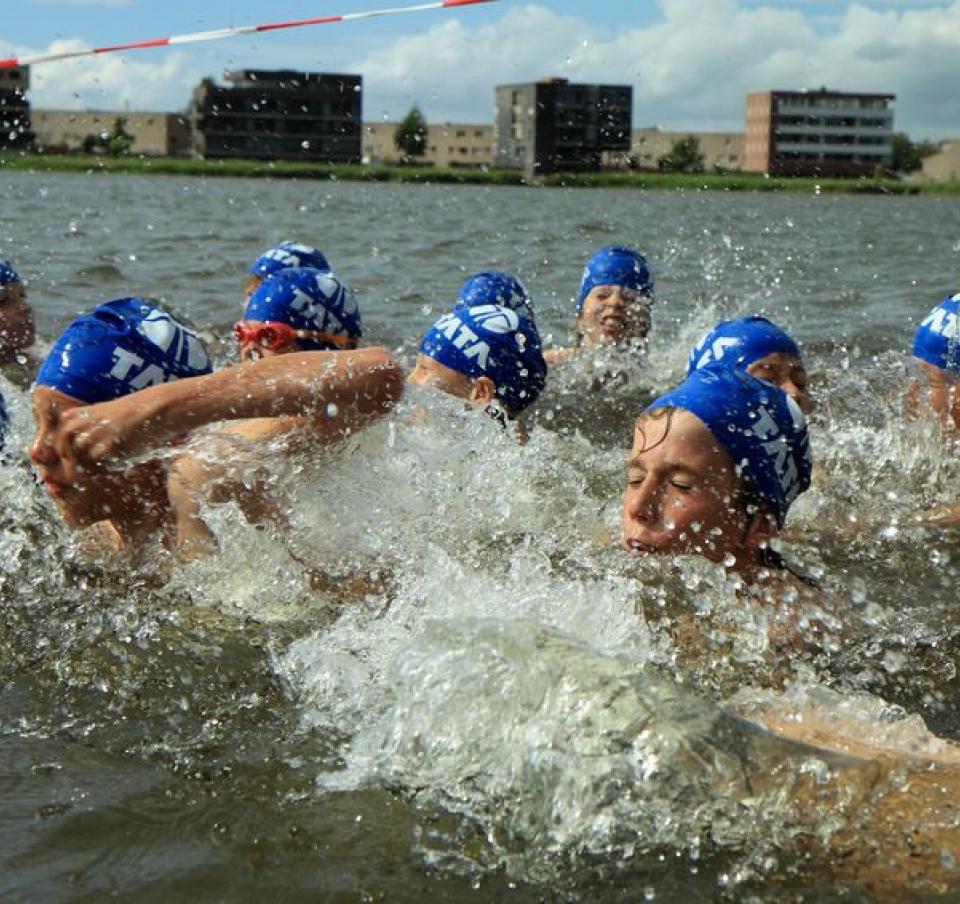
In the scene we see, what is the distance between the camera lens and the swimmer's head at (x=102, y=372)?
4.27 meters

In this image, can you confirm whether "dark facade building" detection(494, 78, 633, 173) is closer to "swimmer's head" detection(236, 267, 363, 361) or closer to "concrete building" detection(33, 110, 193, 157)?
"swimmer's head" detection(236, 267, 363, 361)

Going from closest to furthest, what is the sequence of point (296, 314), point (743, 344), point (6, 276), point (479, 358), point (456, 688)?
point (456, 688) → point (479, 358) → point (296, 314) → point (743, 344) → point (6, 276)

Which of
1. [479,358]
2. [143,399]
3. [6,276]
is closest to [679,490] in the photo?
[143,399]

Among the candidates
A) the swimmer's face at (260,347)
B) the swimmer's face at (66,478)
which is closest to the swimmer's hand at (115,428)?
the swimmer's face at (66,478)

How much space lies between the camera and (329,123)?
30.3m

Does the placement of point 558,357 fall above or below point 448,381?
below

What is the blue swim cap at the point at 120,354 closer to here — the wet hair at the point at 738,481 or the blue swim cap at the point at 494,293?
the wet hair at the point at 738,481

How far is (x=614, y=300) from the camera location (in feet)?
33.6

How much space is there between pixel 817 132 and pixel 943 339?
1221 inches

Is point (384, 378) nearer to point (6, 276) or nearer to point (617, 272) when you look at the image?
point (6, 276)

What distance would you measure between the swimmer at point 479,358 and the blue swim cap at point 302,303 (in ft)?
1.82

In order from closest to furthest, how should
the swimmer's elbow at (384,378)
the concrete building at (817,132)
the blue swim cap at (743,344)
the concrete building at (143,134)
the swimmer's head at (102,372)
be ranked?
the swimmer's elbow at (384,378) < the swimmer's head at (102,372) < the blue swim cap at (743,344) < the concrete building at (817,132) < the concrete building at (143,134)

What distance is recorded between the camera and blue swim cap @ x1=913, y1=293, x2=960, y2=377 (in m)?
7.05

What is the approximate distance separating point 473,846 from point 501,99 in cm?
2413
